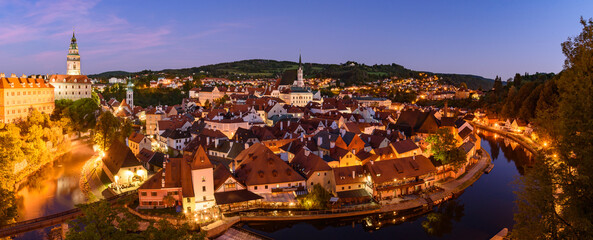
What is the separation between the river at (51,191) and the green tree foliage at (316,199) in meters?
12.6

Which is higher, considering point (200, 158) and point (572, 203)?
point (572, 203)

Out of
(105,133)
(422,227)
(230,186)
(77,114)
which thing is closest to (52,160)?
(105,133)

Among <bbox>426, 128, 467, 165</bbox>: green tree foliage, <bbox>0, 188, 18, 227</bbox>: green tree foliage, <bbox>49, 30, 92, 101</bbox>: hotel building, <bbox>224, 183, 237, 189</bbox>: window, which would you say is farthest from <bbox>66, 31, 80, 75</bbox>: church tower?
<bbox>426, 128, 467, 165</bbox>: green tree foliage

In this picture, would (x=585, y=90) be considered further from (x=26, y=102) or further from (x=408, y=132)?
(x=26, y=102)

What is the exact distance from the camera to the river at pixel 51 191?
21.6 m

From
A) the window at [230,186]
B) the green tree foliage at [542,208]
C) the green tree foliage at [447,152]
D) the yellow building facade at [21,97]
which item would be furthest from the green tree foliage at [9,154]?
the green tree foliage at [447,152]

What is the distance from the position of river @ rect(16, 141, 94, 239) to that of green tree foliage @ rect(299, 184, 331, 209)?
12636mm

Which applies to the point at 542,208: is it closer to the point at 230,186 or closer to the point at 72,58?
the point at 230,186

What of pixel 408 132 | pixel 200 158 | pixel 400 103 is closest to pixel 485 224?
pixel 200 158

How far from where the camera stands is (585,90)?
809 cm

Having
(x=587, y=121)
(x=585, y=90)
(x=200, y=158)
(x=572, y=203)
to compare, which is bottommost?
(x=200, y=158)

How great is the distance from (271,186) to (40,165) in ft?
68.2

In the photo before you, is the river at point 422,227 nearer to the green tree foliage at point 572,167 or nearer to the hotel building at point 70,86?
the green tree foliage at point 572,167

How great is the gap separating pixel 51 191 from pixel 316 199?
57.4 feet
